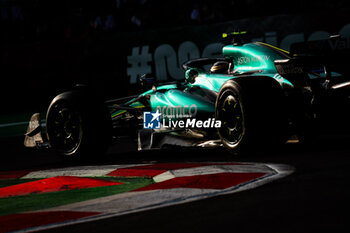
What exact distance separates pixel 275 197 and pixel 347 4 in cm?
1123

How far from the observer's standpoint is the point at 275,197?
4809mm

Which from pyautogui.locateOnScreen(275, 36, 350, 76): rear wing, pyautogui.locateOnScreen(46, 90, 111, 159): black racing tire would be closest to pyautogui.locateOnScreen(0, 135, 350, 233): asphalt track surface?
pyautogui.locateOnScreen(275, 36, 350, 76): rear wing

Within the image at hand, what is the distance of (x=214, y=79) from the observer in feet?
26.1

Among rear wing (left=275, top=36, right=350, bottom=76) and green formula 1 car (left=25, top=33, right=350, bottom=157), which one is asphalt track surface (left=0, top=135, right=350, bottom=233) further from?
rear wing (left=275, top=36, right=350, bottom=76)

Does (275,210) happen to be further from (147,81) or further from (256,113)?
(147,81)

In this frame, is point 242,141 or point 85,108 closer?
point 242,141

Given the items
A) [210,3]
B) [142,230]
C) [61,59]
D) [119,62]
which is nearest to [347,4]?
[210,3]

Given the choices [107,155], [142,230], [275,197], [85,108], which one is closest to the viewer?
[142,230]

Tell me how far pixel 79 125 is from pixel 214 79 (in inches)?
70.1

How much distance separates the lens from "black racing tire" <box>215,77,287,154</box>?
683 centimetres

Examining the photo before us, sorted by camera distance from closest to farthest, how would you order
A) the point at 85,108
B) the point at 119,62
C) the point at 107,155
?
the point at 85,108 < the point at 107,155 < the point at 119,62

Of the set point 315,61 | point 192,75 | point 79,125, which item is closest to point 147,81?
point 192,75

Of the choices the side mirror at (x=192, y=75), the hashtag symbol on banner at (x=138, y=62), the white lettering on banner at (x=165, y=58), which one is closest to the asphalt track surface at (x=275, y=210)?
the side mirror at (x=192, y=75)

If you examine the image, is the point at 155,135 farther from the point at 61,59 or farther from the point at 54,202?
the point at 61,59
